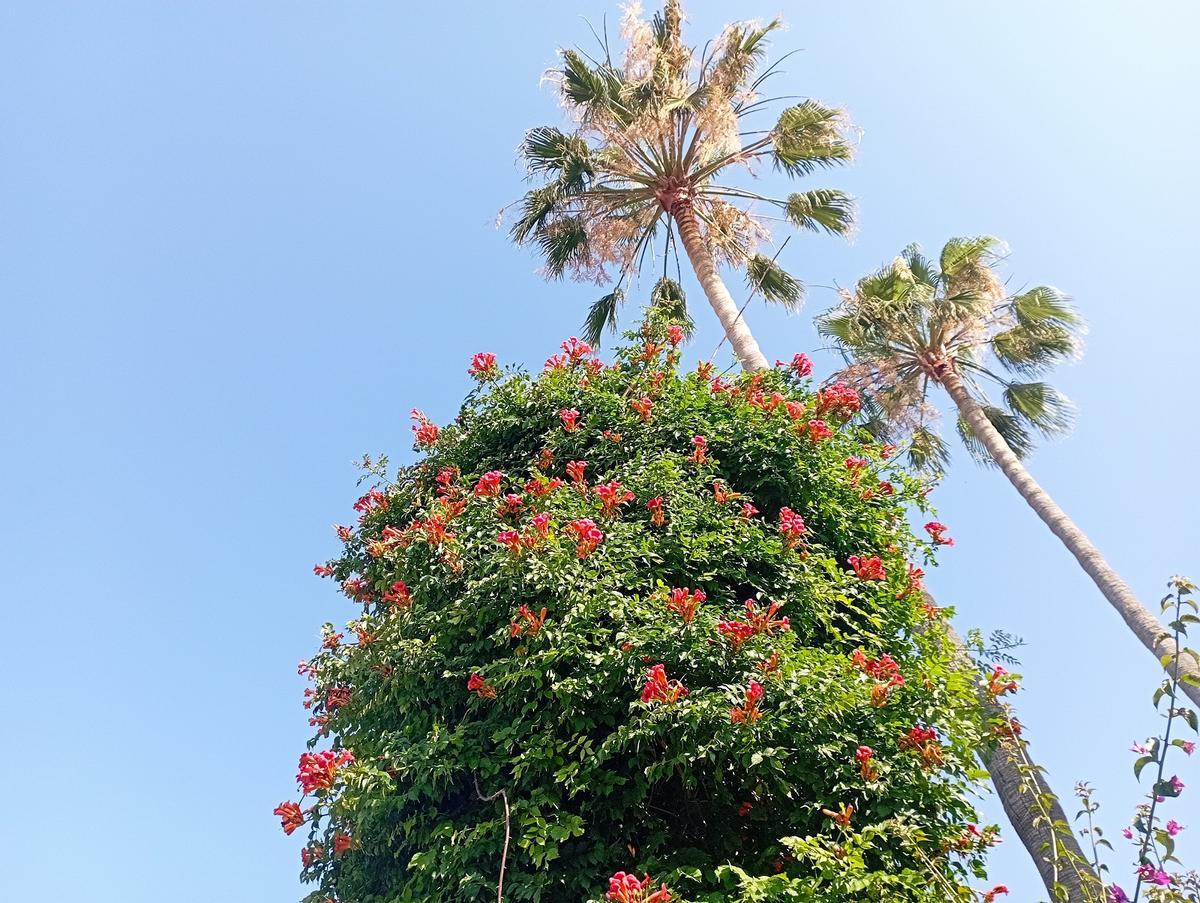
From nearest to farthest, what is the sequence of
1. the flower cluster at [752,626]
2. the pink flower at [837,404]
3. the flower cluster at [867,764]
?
the flower cluster at [867,764] < the flower cluster at [752,626] < the pink flower at [837,404]

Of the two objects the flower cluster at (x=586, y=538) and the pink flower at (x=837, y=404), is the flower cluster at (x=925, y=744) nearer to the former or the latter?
the flower cluster at (x=586, y=538)

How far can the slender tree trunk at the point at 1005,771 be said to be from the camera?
179 inches

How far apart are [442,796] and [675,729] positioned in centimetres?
127

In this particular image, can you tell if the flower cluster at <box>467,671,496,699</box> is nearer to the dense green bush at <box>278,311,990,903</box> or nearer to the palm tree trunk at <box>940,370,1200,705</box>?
the dense green bush at <box>278,311,990,903</box>

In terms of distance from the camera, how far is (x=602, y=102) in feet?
34.9

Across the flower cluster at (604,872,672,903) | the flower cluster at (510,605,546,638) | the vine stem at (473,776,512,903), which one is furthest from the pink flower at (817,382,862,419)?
the flower cluster at (604,872,672,903)

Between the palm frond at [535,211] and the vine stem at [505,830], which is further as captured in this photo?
the palm frond at [535,211]

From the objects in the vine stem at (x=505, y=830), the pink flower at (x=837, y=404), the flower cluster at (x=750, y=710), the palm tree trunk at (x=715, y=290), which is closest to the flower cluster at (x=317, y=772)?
the vine stem at (x=505, y=830)

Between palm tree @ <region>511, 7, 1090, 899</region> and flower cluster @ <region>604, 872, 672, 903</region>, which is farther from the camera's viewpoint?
palm tree @ <region>511, 7, 1090, 899</region>

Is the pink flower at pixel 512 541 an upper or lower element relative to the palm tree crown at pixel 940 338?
lower

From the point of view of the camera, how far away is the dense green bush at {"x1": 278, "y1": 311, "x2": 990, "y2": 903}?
3936mm

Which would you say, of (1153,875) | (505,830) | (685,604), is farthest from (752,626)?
(1153,875)

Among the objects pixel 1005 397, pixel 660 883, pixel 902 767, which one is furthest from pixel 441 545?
pixel 1005 397

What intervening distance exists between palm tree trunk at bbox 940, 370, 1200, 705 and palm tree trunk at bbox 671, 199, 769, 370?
3831mm
